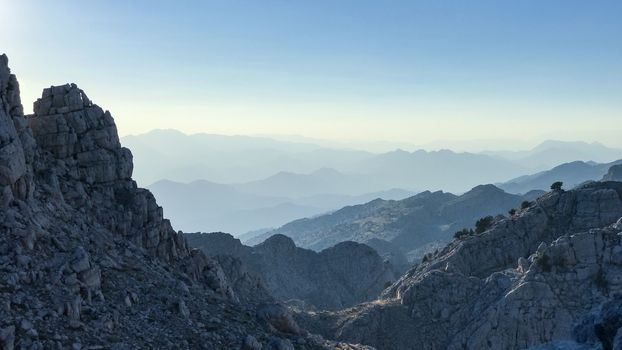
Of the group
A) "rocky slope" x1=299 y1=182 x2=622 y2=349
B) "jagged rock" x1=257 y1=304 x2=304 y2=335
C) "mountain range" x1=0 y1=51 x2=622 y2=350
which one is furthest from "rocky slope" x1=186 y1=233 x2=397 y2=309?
"jagged rock" x1=257 y1=304 x2=304 y2=335

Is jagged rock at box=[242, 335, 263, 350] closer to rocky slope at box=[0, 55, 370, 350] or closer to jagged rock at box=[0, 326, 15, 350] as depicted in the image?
rocky slope at box=[0, 55, 370, 350]

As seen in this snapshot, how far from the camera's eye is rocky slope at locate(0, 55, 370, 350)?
31.1m

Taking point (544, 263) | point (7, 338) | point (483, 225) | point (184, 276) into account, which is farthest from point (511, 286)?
point (7, 338)

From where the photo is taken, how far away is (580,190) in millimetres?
101062

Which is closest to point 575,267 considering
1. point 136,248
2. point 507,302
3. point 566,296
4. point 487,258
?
point 566,296

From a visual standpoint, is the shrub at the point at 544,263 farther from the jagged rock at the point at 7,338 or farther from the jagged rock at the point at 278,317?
the jagged rock at the point at 7,338

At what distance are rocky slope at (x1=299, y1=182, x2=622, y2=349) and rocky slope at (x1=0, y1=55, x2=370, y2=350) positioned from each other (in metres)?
35.8

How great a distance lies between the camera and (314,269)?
16750 cm

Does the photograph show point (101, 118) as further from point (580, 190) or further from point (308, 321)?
point (580, 190)

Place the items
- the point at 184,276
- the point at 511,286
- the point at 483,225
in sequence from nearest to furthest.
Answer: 1. the point at 184,276
2. the point at 511,286
3. the point at 483,225

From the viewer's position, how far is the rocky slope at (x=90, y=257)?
31.1m

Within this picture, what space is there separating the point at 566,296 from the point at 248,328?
163ft

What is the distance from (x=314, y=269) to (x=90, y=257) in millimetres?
131238

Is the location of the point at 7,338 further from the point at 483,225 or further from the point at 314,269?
the point at 314,269
